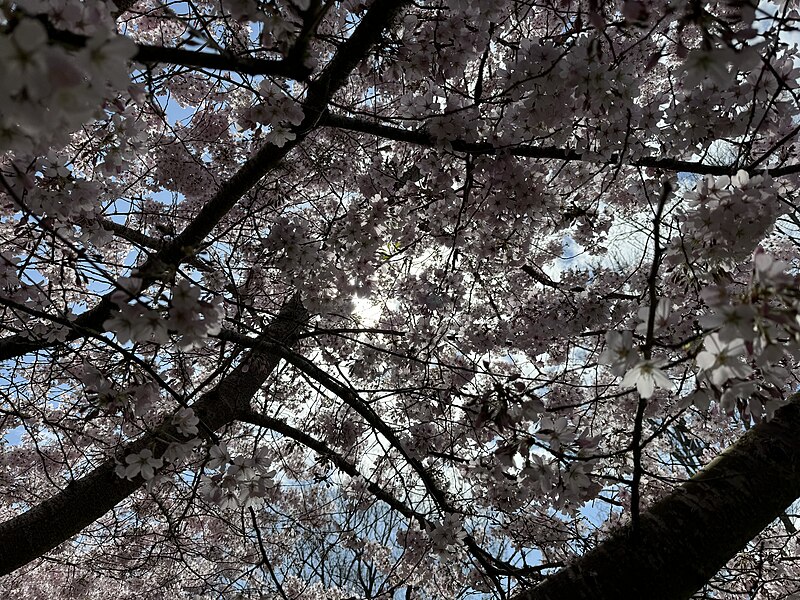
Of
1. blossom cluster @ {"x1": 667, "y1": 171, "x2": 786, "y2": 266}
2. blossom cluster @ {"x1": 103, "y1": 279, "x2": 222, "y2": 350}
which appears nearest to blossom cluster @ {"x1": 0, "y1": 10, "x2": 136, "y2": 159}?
blossom cluster @ {"x1": 103, "y1": 279, "x2": 222, "y2": 350}

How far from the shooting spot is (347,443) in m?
4.55

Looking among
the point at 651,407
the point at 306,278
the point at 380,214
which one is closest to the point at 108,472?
the point at 306,278

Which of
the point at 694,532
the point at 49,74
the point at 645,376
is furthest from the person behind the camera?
the point at 694,532

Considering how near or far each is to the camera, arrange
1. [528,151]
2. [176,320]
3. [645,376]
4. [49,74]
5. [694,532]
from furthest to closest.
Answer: [528,151], [694,532], [176,320], [645,376], [49,74]

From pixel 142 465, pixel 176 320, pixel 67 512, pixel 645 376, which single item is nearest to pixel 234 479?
pixel 142 465

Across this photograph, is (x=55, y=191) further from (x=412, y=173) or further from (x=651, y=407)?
(x=651, y=407)

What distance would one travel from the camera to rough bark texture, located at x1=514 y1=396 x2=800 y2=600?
146 centimetres

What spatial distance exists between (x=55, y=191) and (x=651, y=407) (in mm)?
5127

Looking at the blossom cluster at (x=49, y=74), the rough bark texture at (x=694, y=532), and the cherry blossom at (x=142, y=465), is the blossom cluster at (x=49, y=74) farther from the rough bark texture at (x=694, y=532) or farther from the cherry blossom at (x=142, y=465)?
the rough bark texture at (x=694, y=532)

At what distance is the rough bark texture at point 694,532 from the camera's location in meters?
1.46

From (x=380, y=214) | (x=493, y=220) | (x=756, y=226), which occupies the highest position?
(x=380, y=214)

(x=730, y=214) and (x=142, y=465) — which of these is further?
(x=142, y=465)

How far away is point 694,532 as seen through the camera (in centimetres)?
155

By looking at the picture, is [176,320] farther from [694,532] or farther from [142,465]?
[694,532]
